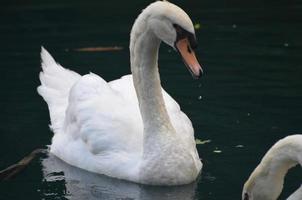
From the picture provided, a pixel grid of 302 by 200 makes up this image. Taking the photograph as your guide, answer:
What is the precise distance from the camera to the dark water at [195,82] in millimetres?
9344

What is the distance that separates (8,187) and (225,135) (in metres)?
2.56

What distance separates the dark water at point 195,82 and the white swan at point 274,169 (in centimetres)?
135

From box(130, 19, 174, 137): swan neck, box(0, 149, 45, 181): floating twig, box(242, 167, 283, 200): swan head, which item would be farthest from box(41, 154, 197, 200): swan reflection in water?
box(242, 167, 283, 200): swan head

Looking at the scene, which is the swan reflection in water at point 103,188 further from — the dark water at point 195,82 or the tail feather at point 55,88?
the tail feather at point 55,88

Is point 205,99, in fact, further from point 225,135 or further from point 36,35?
point 36,35

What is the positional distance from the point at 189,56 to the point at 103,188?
153 cm

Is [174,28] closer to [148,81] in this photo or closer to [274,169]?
[148,81]

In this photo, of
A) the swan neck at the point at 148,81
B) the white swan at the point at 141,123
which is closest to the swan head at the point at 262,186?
the white swan at the point at 141,123

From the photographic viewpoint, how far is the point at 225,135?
415 inches

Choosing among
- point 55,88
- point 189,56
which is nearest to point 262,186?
point 189,56

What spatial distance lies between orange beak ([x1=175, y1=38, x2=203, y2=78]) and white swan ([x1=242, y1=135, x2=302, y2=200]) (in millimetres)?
1591

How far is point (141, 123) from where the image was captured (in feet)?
32.6

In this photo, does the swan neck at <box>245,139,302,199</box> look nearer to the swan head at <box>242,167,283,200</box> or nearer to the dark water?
the swan head at <box>242,167,283,200</box>

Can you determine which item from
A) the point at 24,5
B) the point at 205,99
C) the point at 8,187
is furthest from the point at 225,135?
the point at 24,5
